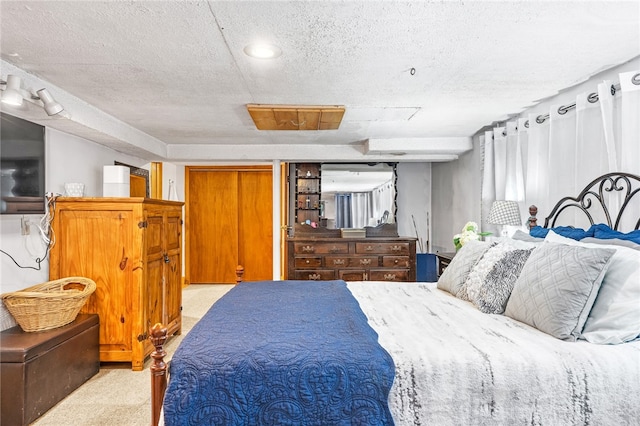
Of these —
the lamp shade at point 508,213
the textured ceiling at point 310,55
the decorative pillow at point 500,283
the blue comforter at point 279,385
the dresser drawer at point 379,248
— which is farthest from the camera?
the dresser drawer at point 379,248

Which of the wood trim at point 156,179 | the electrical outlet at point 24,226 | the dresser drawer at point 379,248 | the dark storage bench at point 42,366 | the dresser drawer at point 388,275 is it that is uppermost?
the wood trim at point 156,179

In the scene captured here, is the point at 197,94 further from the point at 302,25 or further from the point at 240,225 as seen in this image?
the point at 240,225

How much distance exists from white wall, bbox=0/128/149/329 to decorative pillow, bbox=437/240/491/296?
9.64 ft

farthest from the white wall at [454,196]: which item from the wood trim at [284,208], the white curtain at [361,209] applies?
the wood trim at [284,208]

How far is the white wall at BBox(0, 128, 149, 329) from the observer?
2.44 meters

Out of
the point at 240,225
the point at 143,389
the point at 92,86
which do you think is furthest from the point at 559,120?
the point at 240,225

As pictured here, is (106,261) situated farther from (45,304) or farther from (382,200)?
(382,200)

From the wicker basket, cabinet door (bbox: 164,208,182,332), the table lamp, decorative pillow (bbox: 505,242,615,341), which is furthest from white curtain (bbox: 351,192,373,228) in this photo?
decorative pillow (bbox: 505,242,615,341)

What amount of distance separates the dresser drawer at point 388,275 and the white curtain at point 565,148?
4.11 ft

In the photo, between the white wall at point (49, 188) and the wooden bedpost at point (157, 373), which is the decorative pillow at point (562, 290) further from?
the white wall at point (49, 188)

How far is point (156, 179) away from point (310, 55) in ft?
13.6

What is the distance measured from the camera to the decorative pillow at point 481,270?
204cm

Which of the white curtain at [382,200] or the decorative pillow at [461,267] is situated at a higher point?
the white curtain at [382,200]

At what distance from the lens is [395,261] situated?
14.4 feet
